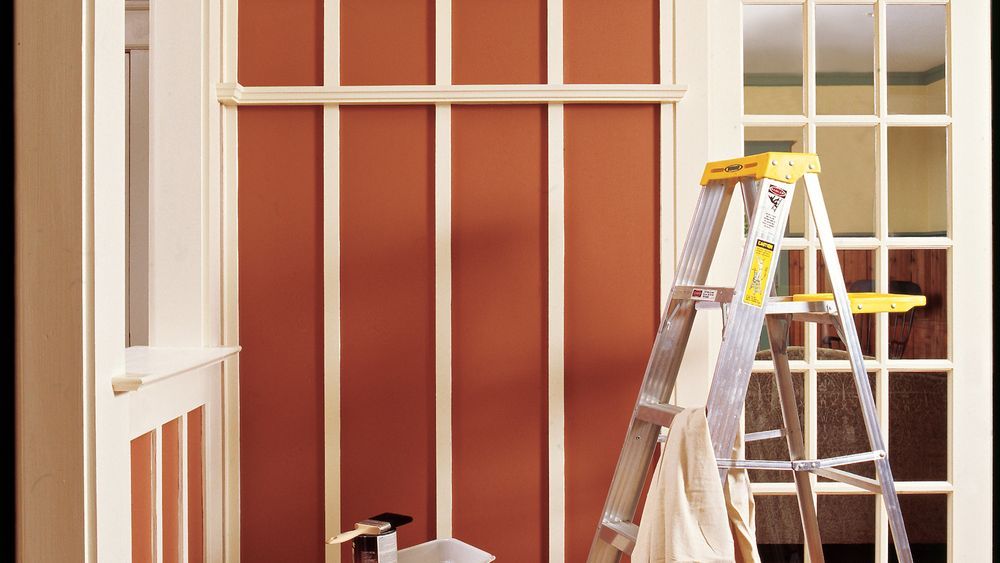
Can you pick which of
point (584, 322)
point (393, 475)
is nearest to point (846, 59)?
point (584, 322)

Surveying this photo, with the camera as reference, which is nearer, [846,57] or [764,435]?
[764,435]

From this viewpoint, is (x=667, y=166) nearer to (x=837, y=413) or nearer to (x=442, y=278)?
(x=442, y=278)

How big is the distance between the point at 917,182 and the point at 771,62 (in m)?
0.61

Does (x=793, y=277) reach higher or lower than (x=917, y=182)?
lower

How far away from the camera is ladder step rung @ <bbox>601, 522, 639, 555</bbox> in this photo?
161 cm

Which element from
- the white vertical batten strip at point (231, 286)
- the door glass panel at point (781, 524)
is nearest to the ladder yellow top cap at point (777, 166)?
the door glass panel at point (781, 524)

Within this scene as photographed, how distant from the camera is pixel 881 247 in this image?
2.16 metres

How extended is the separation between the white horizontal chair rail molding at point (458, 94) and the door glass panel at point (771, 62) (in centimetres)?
29

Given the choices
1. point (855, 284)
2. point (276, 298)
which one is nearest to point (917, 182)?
point (855, 284)

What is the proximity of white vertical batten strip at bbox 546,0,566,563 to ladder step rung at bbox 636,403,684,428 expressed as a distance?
0.47 metres

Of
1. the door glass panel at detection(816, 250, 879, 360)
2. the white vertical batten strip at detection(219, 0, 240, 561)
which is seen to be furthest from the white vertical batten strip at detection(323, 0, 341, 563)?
the door glass panel at detection(816, 250, 879, 360)

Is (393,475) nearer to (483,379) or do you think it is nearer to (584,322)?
(483,379)

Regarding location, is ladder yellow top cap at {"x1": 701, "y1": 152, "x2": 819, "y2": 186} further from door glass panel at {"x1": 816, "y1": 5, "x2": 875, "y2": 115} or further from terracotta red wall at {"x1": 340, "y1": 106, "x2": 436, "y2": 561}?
terracotta red wall at {"x1": 340, "y1": 106, "x2": 436, "y2": 561}

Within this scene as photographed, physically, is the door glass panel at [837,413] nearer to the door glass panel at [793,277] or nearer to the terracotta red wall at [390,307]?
the door glass panel at [793,277]
